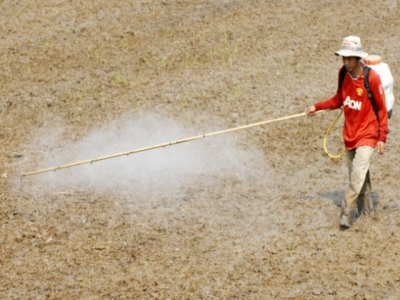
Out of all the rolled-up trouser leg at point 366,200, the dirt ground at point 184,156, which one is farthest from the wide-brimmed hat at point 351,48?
the dirt ground at point 184,156

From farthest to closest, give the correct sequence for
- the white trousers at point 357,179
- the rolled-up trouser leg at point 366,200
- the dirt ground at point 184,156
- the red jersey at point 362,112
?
the rolled-up trouser leg at point 366,200 → the white trousers at point 357,179 → the red jersey at point 362,112 → the dirt ground at point 184,156

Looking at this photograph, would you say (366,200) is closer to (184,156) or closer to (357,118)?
(357,118)

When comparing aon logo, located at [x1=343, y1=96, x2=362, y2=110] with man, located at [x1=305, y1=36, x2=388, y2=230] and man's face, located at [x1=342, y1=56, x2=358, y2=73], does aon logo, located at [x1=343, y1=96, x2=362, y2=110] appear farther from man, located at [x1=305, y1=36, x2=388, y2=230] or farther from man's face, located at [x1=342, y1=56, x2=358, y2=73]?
man's face, located at [x1=342, y1=56, x2=358, y2=73]

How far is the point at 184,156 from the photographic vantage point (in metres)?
9.70

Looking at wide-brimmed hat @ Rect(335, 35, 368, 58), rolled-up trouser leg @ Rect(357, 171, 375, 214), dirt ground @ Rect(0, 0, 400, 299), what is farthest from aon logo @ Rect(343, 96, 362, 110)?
dirt ground @ Rect(0, 0, 400, 299)

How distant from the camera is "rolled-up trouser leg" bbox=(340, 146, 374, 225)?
7.44 metres

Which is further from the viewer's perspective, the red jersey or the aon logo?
the aon logo

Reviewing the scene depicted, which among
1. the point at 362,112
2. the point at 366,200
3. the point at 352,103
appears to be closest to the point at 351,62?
the point at 352,103

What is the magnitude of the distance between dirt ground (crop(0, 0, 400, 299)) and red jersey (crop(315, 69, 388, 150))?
43.1 inches

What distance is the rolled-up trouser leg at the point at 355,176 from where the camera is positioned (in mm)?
7438

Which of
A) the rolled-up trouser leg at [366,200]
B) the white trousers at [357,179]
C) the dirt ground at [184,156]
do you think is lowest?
the dirt ground at [184,156]

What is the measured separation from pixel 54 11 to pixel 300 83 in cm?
585

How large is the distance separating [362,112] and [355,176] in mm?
739

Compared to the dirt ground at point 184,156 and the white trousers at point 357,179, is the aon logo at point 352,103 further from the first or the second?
the dirt ground at point 184,156
